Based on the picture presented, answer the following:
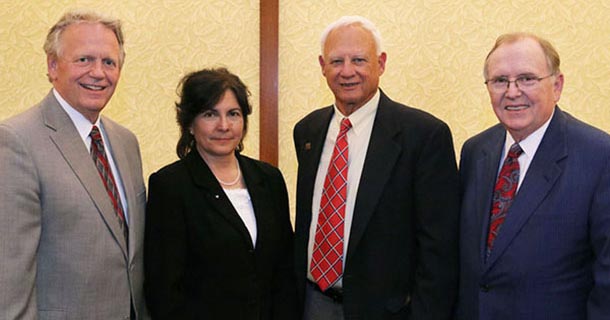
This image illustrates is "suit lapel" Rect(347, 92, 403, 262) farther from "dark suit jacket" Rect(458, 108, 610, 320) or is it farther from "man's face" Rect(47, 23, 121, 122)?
"man's face" Rect(47, 23, 121, 122)

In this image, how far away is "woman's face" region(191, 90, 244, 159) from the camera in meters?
2.15

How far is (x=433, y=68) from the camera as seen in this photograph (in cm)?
310

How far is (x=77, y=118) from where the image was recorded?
6.32ft

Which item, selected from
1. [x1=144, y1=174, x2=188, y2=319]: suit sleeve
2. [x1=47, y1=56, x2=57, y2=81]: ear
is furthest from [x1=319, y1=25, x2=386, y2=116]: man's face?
[x1=47, y1=56, x2=57, y2=81]: ear

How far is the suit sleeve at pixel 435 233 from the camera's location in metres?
2.01

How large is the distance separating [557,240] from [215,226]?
3.34 ft

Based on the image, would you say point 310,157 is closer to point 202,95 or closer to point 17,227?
point 202,95

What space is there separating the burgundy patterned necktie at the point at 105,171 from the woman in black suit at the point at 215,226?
0.13m

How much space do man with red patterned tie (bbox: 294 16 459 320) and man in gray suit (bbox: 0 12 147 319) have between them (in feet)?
1.97

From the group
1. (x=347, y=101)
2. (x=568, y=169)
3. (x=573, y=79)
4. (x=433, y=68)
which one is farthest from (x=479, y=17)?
(x=568, y=169)

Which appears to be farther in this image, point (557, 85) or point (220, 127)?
point (220, 127)

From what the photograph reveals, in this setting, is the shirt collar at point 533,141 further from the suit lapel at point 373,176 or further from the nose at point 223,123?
the nose at point 223,123

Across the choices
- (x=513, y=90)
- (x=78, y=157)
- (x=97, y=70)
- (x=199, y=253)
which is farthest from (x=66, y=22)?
(x=513, y=90)

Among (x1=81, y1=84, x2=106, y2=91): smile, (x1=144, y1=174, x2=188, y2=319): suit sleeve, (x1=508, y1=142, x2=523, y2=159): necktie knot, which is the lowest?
(x1=144, y1=174, x2=188, y2=319): suit sleeve
